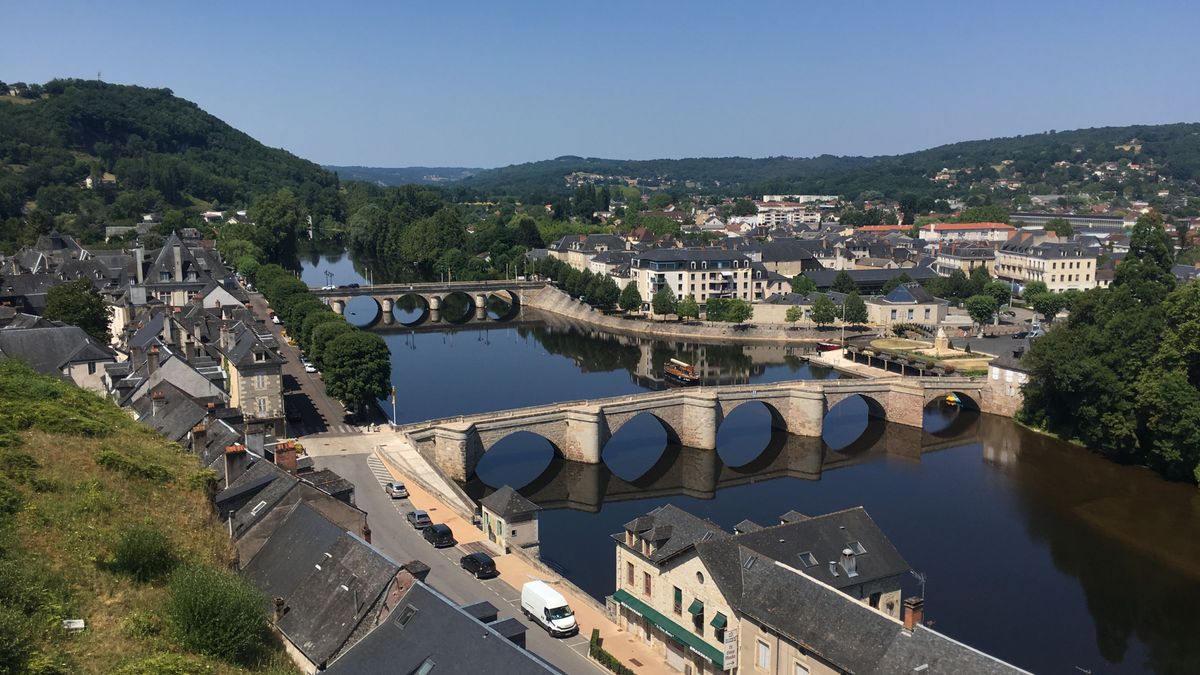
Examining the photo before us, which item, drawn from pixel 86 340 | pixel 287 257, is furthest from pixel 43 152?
pixel 86 340

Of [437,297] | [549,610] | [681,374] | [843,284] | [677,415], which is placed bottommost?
[681,374]

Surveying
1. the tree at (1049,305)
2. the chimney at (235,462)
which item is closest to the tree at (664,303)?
the tree at (1049,305)

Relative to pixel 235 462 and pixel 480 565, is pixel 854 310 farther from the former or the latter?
pixel 235 462

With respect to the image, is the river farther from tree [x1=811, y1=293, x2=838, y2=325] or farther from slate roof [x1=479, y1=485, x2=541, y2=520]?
tree [x1=811, y1=293, x2=838, y2=325]

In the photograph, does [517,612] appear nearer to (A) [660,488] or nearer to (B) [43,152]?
(A) [660,488]

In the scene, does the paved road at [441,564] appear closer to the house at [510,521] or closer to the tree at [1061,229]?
the house at [510,521]

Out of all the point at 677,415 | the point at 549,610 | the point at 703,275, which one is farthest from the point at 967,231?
the point at 549,610

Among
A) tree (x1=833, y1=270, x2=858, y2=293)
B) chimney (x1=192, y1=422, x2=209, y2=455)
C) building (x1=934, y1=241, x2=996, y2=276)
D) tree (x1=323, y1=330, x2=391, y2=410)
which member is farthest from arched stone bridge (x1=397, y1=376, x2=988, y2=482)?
building (x1=934, y1=241, x2=996, y2=276)
